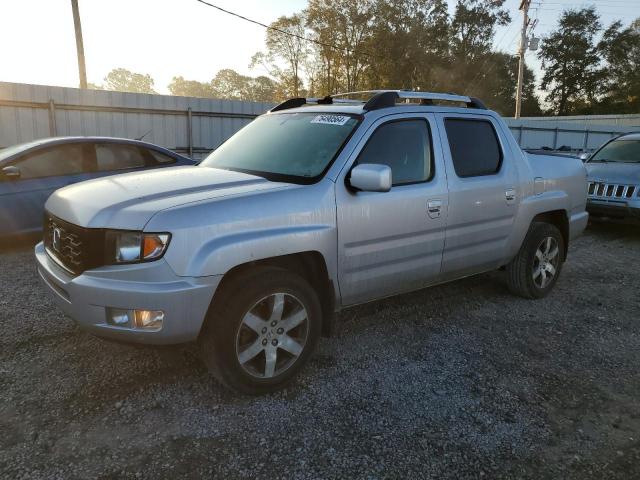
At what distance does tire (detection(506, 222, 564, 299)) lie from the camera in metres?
4.63

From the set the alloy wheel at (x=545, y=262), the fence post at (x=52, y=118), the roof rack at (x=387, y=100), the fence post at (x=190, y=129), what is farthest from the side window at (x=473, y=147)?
the fence post at (x=190, y=129)

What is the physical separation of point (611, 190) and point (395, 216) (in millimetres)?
6090

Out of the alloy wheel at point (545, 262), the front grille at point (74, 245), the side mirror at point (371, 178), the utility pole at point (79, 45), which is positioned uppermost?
the utility pole at point (79, 45)

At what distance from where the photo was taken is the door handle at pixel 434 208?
11.7 ft

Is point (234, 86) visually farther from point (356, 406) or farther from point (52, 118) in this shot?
point (356, 406)

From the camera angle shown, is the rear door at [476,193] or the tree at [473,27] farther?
the tree at [473,27]

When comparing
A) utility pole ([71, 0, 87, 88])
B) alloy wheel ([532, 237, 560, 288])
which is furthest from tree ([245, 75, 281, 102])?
alloy wheel ([532, 237, 560, 288])

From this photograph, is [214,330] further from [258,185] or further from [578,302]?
[578,302]

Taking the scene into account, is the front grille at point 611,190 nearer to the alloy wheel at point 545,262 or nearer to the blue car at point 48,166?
the alloy wheel at point 545,262

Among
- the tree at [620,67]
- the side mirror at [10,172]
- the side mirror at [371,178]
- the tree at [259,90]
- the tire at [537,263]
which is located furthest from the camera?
the tree at [259,90]

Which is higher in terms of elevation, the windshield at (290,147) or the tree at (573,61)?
the tree at (573,61)

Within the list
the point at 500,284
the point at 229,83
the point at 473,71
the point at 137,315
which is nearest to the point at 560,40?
the point at 473,71

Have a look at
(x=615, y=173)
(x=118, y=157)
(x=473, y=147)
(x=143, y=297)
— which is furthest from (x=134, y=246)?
(x=615, y=173)

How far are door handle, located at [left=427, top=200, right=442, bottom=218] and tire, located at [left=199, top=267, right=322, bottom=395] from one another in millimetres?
1140
